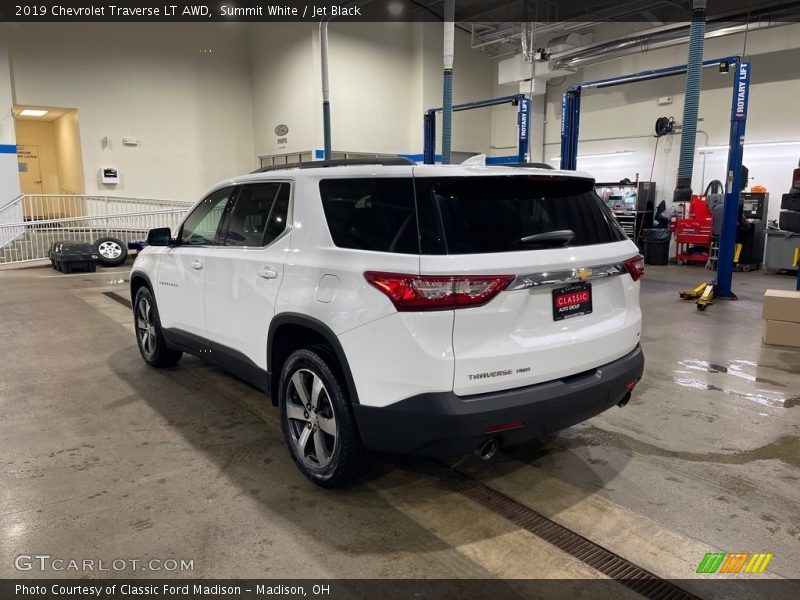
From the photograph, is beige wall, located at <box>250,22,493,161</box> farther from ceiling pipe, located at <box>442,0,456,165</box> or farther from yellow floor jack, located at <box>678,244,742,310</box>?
yellow floor jack, located at <box>678,244,742,310</box>

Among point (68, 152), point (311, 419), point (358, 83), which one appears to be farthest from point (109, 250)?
point (311, 419)

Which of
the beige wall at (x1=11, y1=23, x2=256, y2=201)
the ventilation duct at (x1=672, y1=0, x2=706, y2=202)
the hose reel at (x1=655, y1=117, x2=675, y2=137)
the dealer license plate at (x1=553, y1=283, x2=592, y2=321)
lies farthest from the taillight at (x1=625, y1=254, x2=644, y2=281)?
the beige wall at (x1=11, y1=23, x2=256, y2=201)

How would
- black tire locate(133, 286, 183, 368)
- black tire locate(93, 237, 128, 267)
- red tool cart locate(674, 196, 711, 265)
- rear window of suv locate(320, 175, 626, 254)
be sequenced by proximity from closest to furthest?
rear window of suv locate(320, 175, 626, 254), black tire locate(133, 286, 183, 368), red tool cart locate(674, 196, 711, 265), black tire locate(93, 237, 128, 267)

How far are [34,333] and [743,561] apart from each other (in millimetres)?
6859

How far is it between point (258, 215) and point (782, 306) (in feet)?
17.7

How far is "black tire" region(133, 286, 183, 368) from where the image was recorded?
15.3 feet

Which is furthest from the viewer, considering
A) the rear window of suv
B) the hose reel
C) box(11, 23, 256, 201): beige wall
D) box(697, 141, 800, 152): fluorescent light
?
box(11, 23, 256, 201): beige wall

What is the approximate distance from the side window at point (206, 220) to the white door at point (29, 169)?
19.2 m

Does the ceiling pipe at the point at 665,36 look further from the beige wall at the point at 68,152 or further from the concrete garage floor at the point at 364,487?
the beige wall at the point at 68,152

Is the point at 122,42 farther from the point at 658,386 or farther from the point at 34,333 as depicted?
the point at 658,386

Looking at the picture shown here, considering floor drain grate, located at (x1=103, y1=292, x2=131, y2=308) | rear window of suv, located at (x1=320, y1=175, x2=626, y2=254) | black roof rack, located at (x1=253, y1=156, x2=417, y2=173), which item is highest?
black roof rack, located at (x1=253, y1=156, x2=417, y2=173)

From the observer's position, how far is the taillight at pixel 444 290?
224 centimetres

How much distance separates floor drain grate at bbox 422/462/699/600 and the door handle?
1.33 meters

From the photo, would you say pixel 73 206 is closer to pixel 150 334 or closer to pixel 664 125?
pixel 150 334
